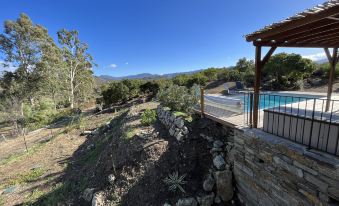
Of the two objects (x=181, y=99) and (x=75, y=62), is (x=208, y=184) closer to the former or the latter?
(x=181, y=99)

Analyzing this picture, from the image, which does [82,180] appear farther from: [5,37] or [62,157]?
[5,37]

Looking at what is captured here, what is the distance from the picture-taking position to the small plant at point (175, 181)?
13.4 ft

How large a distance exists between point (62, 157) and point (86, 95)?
2023 cm

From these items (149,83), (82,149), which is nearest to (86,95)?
(149,83)

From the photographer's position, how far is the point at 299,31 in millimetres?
2988

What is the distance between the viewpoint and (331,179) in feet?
7.47

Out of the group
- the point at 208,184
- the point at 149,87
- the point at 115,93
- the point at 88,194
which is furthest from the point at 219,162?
the point at 149,87

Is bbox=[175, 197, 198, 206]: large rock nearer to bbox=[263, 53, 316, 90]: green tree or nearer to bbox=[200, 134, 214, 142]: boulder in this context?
bbox=[200, 134, 214, 142]: boulder

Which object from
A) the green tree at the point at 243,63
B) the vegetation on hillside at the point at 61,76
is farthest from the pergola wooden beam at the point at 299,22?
the green tree at the point at 243,63

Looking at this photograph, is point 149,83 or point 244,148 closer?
point 244,148

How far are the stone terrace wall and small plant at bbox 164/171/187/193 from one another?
122 centimetres

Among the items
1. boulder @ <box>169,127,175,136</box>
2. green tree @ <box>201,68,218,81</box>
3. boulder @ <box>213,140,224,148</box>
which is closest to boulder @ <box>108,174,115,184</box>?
boulder @ <box>169,127,175,136</box>

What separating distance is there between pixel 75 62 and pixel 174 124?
2324 cm

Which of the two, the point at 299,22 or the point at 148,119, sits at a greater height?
the point at 299,22
